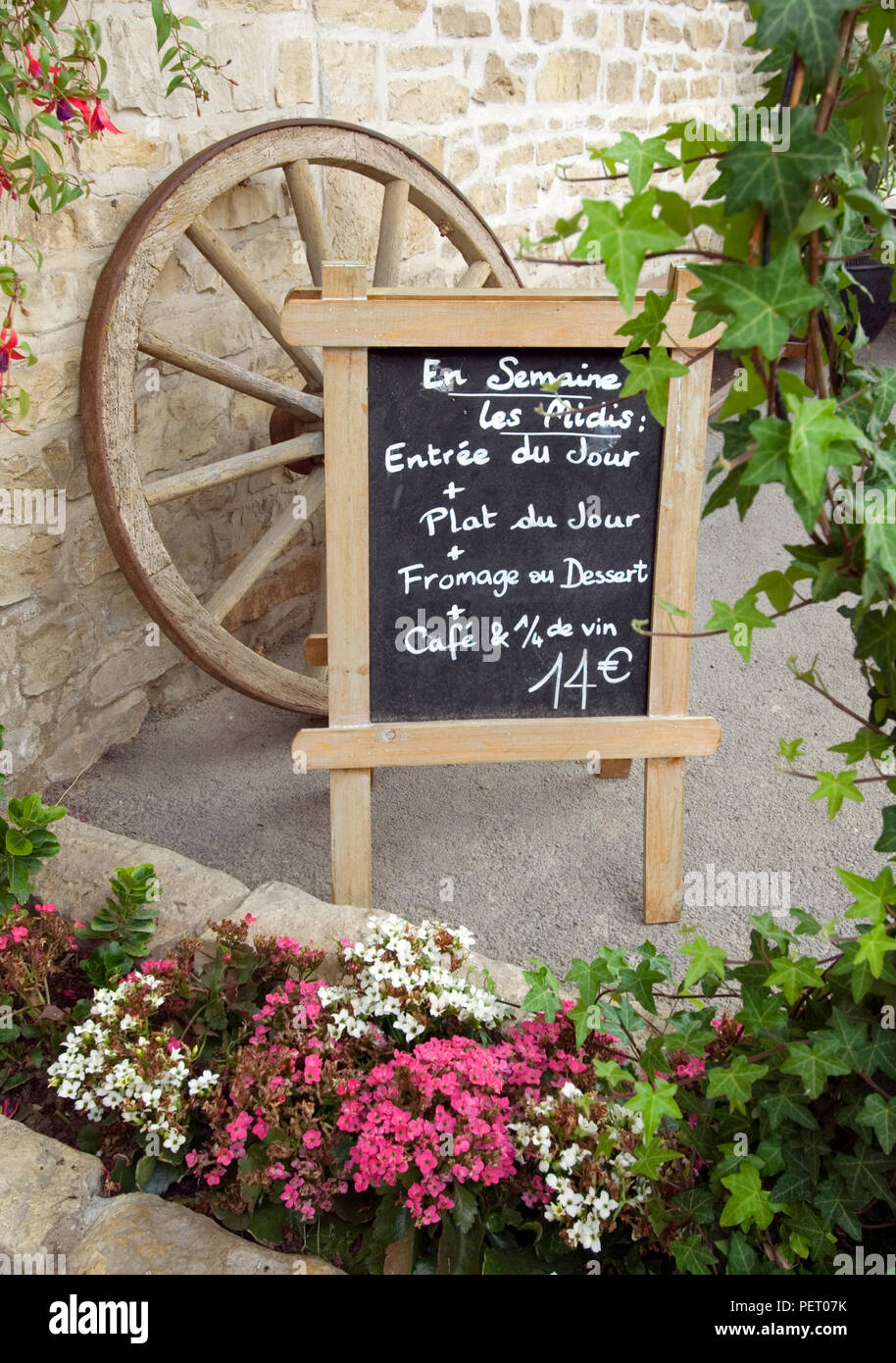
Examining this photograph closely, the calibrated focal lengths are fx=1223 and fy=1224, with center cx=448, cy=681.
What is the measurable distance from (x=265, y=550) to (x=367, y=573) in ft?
2.53

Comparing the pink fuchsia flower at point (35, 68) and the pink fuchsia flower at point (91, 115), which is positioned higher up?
the pink fuchsia flower at point (35, 68)

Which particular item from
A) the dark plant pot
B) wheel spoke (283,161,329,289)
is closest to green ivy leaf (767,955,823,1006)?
wheel spoke (283,161,329,289)

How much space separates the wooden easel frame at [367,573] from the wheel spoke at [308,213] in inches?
34.1

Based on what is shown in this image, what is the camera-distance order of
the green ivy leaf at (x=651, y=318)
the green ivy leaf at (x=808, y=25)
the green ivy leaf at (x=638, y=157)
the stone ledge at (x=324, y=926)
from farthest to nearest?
the stone ledge at (x=324, y=926)
the green ivy leaf at (x=651, y=318)
the green ivy leaf at (x=638, y=157)
the green ivy leaf at (x=808, y=25)

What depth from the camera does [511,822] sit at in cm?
293

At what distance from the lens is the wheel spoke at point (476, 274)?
10.6ft

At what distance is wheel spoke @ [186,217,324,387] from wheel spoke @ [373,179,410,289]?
0.29 metres

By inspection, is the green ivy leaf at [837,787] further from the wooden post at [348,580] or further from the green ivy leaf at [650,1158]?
the wooden post at [348,580]

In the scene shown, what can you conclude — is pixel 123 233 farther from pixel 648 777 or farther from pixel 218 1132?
pixel 218 1132

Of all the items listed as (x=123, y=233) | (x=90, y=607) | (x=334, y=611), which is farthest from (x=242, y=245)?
(x=334, y=611)

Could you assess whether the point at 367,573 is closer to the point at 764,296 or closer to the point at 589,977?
the point at 589,977

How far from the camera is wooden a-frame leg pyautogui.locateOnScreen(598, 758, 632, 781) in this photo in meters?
→ 3.09

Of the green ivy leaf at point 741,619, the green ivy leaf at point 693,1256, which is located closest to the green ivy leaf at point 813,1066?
the green ivy leaf at point 693,1256

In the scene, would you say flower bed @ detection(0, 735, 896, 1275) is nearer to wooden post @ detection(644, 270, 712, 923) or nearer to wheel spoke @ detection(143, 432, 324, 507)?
wooden post @ detection(644, 270, 712, 923)
